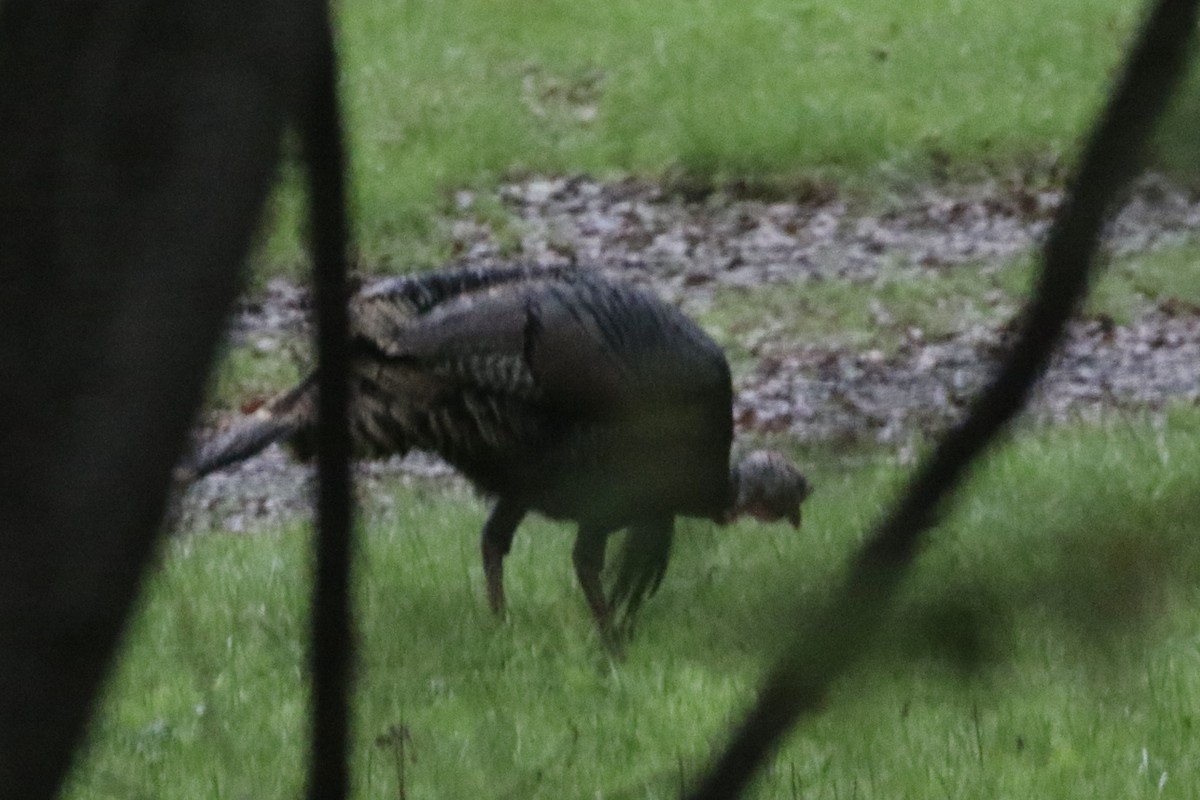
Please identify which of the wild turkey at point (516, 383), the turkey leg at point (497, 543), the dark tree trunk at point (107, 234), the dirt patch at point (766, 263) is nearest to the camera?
the dark tree trunk at point (107, 234)

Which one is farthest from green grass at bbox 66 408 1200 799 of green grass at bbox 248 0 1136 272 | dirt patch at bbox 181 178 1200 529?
green grass at bbox 248 0 1136 272

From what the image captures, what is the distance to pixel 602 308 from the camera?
548 cm

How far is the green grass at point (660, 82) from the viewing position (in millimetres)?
13070

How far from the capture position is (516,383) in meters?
5.45

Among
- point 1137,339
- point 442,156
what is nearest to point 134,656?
point 1137,339

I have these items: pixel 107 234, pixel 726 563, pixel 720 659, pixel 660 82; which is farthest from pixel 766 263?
pixel 107 234

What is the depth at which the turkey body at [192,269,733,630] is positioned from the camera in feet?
17.3

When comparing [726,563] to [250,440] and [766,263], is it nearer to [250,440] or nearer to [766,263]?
[250,440]

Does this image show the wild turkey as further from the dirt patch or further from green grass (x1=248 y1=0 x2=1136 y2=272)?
green grass (x1=248 y1=0 x2=1136 y2=272)

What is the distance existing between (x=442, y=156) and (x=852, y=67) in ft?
9.45

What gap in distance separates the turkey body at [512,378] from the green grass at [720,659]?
34 centimetres

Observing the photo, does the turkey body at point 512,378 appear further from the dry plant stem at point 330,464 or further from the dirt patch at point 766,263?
the dry plant stem at point 330,464

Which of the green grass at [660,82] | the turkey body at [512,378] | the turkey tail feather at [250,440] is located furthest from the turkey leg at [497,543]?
the green grass at [660,82]

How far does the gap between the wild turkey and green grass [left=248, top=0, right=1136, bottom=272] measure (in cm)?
653
